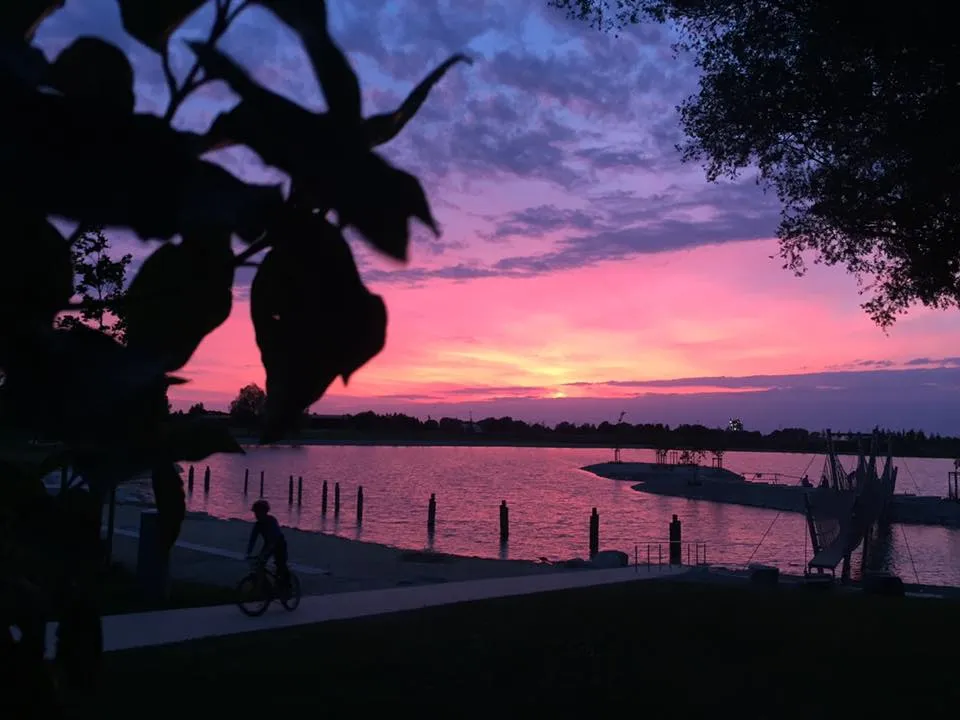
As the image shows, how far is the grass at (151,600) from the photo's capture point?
13055 millimetres

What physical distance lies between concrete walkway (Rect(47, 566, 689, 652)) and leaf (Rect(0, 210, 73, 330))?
355 inches

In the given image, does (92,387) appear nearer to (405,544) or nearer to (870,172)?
(870,172)

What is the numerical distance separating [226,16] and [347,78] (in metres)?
0.28

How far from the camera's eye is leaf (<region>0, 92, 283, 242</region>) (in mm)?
839

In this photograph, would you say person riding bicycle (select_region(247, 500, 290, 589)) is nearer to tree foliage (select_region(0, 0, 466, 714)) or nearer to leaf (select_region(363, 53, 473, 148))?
tree foliage (select_region(0, 0, 466, 714))

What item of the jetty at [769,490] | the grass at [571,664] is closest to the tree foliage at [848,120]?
the grass at [571,664]

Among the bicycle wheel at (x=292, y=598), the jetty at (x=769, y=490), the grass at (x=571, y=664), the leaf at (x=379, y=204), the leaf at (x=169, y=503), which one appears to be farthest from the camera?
the jetty at (x=769, y=490)

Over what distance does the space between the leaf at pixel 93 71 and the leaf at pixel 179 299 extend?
171 millimetres

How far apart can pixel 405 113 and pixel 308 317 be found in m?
0.25

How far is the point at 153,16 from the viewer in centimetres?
109

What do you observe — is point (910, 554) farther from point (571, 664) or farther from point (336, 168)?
point (336, 168)

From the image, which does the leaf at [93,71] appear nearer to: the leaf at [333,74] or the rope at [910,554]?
the leaf at [333,74]

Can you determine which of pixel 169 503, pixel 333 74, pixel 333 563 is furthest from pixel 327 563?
pixel 333 74

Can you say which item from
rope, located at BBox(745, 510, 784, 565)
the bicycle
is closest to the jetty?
rope, located at BBox(745, 510, 784, 565)
